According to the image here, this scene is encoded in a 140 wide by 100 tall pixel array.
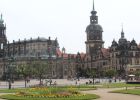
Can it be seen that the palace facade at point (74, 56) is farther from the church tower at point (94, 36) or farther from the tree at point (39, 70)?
the tree at point (39, 70)

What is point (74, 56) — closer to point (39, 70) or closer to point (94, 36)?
point (94, 36)

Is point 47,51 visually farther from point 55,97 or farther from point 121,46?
point 55,97

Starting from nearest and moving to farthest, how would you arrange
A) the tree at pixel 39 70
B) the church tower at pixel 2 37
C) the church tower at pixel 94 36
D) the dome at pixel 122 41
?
the tree at pixel 39 70 → the dome at pixel 122 41 → the church tower at pixel 94 36 → the church tower at pixel 2 37

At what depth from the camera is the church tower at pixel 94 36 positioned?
552ft

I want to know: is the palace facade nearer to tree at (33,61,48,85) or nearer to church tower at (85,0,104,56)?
church tower at (85,0,104,56)

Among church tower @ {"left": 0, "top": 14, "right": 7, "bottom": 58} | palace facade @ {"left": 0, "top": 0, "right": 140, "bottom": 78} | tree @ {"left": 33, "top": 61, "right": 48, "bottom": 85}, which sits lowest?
tree @ {"left": 33, "top": 61, "right": 48, "bottom": 85}

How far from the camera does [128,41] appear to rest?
162 m

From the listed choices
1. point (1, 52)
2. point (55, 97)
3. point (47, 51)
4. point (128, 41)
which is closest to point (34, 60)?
point (47, 51)

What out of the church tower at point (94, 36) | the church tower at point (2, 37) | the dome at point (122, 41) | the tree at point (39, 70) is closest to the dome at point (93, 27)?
the church tower at point (94, 36)

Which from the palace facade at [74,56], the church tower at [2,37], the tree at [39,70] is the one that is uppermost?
the church tower at [2,37]

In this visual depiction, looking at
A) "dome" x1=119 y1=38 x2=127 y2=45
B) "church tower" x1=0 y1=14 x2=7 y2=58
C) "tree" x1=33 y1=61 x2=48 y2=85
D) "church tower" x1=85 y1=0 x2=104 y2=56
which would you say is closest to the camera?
"tree" x1=33 y1=61 x2=48 y2=85

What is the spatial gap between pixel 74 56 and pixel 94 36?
1632 centimetres

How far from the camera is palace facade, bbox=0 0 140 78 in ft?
509

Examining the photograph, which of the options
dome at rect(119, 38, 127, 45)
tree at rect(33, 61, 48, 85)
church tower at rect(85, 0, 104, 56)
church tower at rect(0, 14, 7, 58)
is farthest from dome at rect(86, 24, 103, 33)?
→ tree at rect(33, 61, 48, 85)
